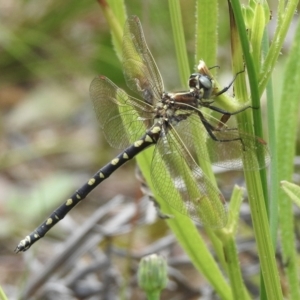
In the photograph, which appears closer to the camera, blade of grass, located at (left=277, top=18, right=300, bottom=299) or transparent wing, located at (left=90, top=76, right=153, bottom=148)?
blade of grass, located at (left=277, top=18, right=300, bottom=299)

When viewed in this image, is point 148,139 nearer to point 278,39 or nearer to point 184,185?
point 184,185

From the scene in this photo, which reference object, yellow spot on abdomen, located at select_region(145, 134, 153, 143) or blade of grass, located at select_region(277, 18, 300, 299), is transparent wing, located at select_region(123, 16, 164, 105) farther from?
blade of grass, located at select_region(277, 18, 300, 299)

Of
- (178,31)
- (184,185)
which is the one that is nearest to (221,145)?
(184,185)

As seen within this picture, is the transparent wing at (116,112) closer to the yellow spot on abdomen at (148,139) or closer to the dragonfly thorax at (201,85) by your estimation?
the yellow spot on abdomen at (148,139)

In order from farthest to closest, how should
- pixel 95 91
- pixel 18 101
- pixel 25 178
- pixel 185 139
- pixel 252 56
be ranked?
pixel 18 101 < pixel 25 178 < pixel 95 91 < pixel 185 139 < pixel 252 56

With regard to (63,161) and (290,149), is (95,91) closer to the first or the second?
(290,149)

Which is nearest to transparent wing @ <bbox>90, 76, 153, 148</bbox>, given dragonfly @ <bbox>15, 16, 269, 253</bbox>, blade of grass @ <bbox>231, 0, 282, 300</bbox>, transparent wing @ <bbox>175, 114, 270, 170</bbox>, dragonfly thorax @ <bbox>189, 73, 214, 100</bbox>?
dragonfly @ <bbox>15, 16, 269, 253</bbox>

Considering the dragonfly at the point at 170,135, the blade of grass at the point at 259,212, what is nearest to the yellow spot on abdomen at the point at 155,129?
the dragonfly at the point at 170,135

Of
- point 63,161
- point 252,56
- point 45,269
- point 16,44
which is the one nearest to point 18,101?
point 16,44
